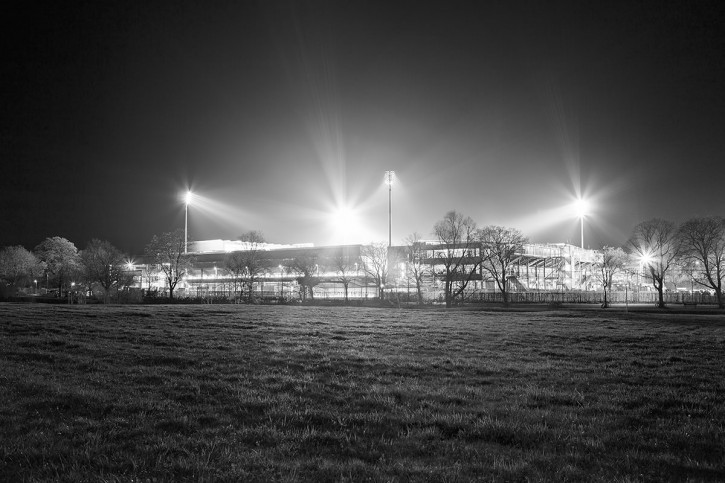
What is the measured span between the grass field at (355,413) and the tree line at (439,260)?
47.1 meters

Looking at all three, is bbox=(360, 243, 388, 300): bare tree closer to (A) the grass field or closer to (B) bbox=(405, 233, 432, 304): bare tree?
(B) bbox=(405, 233, 432, 304): bare tree

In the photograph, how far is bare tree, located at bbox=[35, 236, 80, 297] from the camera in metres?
91.6

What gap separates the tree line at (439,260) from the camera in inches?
2539

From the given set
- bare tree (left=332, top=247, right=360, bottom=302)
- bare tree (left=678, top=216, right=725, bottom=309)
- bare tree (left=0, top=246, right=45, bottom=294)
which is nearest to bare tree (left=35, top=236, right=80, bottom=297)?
bare tree (left=0, top=246, right=45, bottom=294)

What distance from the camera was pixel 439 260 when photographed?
7394cm

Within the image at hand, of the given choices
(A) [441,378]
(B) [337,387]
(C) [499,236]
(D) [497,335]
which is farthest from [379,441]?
(C) [499,236]

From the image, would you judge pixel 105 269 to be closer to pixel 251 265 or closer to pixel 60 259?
pixel 251 265

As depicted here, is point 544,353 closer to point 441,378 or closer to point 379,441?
point 441,378

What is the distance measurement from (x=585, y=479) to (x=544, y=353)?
12162 mm

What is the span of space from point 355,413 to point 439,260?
6554 cm

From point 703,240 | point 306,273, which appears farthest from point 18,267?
point 703,240

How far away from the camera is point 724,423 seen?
8977 millimetres

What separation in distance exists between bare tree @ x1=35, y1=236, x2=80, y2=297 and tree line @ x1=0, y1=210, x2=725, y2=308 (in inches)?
6.5

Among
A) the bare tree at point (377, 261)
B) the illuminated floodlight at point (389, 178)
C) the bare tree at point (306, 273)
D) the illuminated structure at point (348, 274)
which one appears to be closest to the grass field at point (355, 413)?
the bare tree at point (306, 273)
